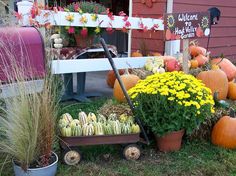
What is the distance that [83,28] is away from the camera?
409 centimetres

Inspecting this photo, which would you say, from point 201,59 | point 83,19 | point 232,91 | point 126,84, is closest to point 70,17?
point 83,19

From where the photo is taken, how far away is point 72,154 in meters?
2.71

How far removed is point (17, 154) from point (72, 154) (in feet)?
1.64

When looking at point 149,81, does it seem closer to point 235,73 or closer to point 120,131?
point 120,131

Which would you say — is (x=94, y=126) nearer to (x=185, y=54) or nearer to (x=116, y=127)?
(x=116, y=127)

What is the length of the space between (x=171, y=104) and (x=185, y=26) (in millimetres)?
1075

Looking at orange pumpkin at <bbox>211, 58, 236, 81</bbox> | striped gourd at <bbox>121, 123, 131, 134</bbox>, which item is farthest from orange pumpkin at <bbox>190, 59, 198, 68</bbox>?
striped gourd at <bbox>121, 123, 131, 134</bbox>

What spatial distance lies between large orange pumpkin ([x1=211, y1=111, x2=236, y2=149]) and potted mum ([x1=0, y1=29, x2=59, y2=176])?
164cm

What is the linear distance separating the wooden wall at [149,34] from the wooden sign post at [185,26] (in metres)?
1.93

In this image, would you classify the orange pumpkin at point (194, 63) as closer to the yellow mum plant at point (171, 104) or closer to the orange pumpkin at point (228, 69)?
the orange pumpkin at point (228, 69)

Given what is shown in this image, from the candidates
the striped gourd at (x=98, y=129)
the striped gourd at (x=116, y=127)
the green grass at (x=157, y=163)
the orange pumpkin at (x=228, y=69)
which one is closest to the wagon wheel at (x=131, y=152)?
the green grass at (x=157, y=163)

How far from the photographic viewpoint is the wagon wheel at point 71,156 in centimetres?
271

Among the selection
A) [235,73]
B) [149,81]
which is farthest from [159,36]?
[149,81]

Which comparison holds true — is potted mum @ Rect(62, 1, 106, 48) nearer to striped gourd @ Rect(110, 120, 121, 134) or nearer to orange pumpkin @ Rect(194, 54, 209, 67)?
orange pumpkin @ Rect(194, 54, 209, 67)
